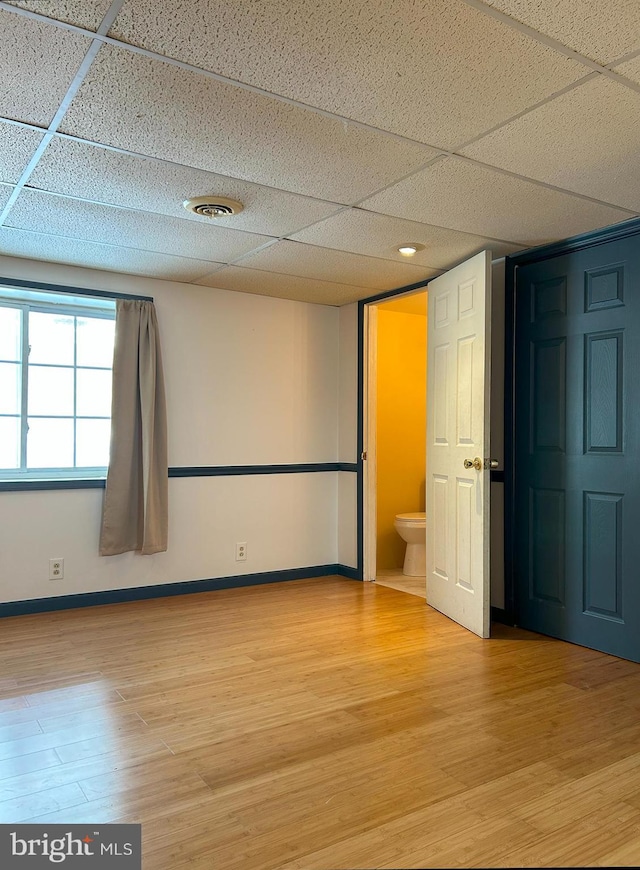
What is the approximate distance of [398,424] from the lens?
581 cm

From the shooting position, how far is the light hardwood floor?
6.03ft

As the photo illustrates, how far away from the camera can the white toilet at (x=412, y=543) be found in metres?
5.37

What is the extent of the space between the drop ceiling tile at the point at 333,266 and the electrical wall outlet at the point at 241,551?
1.99m

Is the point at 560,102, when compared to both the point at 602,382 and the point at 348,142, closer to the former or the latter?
the point at 348,142

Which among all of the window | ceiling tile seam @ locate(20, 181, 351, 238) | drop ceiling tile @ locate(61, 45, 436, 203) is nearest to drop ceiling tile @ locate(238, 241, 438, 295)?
ceiling tile seam @ locate(20, 181, 351, 238)

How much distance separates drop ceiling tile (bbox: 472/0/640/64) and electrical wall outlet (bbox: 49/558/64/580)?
381 centimetres

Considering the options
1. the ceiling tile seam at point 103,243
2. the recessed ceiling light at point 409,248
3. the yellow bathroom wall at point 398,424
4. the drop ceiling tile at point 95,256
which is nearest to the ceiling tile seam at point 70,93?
the ceiling tile seam at point 103,243

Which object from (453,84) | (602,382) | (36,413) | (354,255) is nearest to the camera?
(453,84)

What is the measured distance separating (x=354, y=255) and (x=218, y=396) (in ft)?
5.06

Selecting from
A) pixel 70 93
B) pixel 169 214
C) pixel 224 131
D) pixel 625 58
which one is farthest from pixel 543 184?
pixel 70 93

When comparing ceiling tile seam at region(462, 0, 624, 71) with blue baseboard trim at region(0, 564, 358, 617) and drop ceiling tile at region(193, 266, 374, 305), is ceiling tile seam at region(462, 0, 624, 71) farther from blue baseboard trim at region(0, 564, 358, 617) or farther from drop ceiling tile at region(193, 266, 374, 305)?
blue baseboard trim at region(0, 564, 358, 617)

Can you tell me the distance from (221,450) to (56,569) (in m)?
1.37

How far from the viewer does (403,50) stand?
1885 millimetres

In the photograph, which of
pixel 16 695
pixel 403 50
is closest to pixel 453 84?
pixel 403 50
